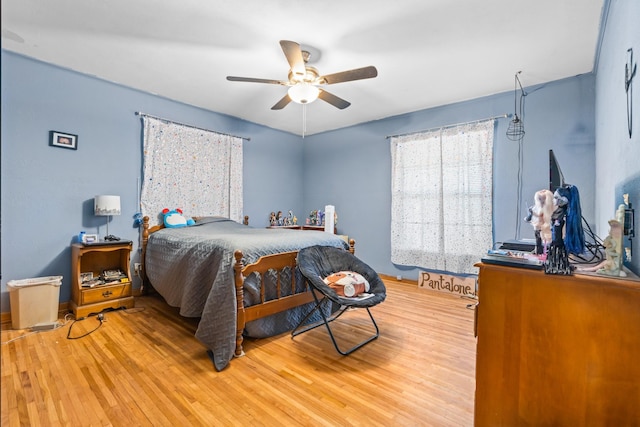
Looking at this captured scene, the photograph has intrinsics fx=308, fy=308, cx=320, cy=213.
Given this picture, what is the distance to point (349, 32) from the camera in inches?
96.5

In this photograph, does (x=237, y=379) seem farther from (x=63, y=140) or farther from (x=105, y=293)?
(x=63, y=140)

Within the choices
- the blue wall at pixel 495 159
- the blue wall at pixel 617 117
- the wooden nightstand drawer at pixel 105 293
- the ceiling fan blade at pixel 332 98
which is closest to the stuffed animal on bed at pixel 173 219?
the wooden nightstand drawer at pixel 105 293

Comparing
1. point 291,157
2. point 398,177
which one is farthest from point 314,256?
point 291,157

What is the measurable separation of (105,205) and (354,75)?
9.03 feet

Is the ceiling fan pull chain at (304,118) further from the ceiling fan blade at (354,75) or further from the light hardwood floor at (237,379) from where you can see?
the light hardwood floor at (237,379)

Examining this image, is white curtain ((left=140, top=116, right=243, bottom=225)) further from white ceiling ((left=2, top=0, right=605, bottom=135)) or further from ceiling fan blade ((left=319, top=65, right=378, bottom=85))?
ceiling fan blade ((left=319, top=65, right=378, bottom=85))

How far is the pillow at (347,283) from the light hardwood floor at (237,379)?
16.6 inches

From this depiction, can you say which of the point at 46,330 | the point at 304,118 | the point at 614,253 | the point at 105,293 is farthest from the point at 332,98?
the point at 46,330

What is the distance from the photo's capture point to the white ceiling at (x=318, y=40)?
218cm

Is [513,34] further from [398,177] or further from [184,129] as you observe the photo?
[184,129]

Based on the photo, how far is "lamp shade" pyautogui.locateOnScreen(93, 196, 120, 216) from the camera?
3.12 m

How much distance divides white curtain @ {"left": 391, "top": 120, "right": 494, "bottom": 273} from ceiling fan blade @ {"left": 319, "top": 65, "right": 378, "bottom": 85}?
78.0 inches

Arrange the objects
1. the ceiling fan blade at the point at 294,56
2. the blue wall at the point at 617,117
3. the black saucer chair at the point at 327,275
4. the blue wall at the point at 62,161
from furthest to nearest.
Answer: the blue wall at the point at 62,161 → the black saucer chair at the point at 327,275 → the ceiling fan blade at the point at 294,56 → the blue wall at the point at 617,117

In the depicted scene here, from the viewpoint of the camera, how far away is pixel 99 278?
3.24 metres
